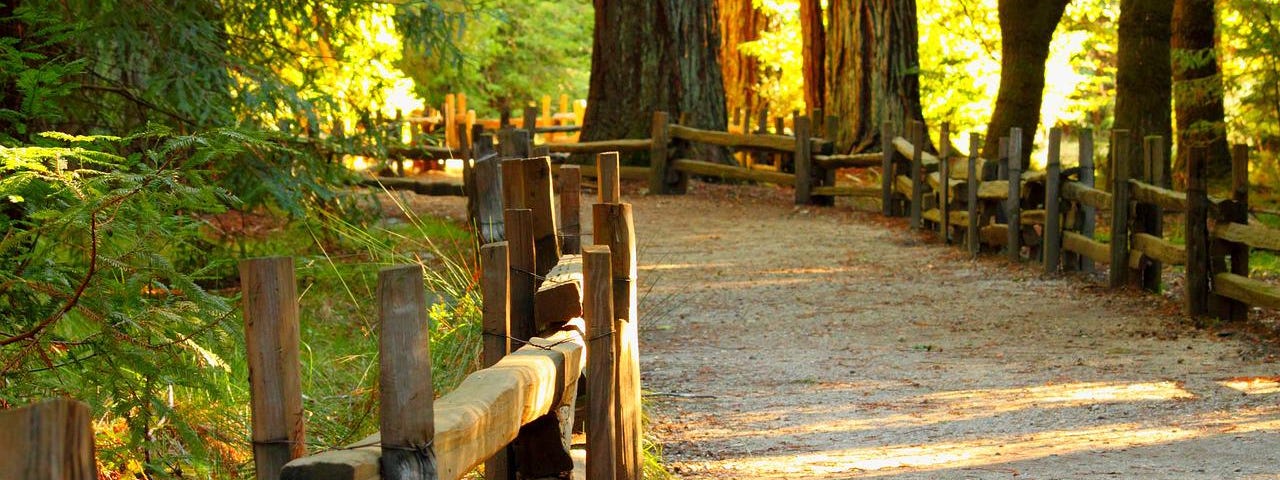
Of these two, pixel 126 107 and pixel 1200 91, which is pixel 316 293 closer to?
pixel 126 107

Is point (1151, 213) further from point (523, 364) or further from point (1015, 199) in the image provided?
point (523, 364)

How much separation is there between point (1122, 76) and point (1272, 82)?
8.46 feet

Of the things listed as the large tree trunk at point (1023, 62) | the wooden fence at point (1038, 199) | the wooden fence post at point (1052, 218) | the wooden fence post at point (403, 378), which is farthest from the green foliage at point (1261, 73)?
the wooden fence post at point (403, 378)

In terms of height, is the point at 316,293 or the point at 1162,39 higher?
the point at 1162,39

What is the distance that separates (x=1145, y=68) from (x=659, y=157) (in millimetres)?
6503

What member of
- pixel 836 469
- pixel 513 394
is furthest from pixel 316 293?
pixel 513 394

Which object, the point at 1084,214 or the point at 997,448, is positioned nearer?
the point at 997,448

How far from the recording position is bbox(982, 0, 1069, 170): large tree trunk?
1551cm

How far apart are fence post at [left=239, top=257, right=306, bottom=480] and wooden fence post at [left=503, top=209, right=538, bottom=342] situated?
1708 millimetres

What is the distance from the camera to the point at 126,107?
8.97 m

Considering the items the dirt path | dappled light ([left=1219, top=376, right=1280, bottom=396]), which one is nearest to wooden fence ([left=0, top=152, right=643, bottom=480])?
the dirt path

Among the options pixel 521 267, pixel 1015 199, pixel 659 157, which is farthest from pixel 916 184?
pixel 521 267

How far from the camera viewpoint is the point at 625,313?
4.38 m

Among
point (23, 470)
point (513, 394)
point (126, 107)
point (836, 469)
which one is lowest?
point (836, 469)
